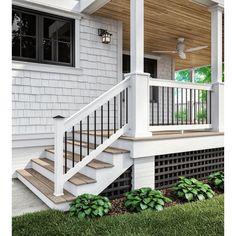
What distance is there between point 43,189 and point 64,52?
293 centimetres

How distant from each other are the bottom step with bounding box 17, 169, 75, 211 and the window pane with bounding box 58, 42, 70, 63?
2.32m

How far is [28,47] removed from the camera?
4746 mm

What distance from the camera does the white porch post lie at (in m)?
3.60

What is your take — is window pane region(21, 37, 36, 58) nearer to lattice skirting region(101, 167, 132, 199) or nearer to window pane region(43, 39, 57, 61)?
window pane region(43, 39, 57, 61)

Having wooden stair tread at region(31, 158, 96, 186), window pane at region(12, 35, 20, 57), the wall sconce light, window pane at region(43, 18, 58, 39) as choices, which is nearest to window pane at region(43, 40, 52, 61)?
window pane at region(43, 18, 58, 39)

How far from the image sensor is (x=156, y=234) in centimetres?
231

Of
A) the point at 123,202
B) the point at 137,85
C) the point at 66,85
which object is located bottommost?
the point at 123,202

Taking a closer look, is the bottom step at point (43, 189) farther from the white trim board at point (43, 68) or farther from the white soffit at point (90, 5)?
the white soffit at point (90, 5)

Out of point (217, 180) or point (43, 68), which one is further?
point (43, 68)

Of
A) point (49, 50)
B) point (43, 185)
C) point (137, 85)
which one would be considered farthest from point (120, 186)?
point (49, 50)

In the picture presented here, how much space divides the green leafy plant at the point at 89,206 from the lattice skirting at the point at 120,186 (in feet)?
1.41

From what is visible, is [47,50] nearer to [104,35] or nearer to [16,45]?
[16,45]
